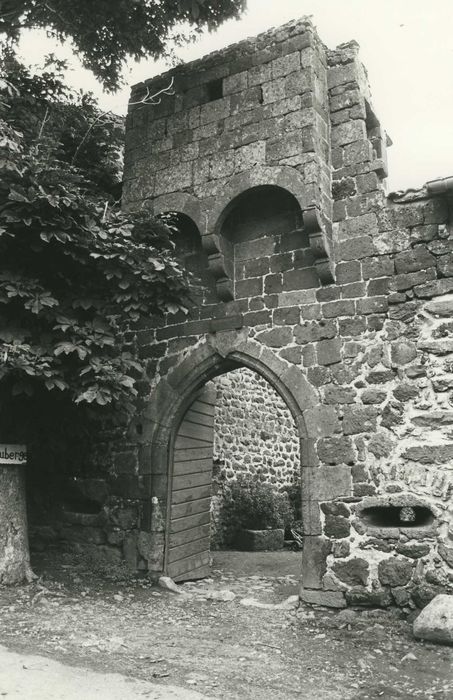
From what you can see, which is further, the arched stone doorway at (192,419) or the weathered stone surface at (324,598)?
the arched stone doorway at (192,419)

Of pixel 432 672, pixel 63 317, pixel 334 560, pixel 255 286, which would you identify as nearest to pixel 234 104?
pixel 255 286

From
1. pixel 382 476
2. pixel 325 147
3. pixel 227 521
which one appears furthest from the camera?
pixel 227 521

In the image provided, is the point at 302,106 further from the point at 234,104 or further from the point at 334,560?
the point at 334,560

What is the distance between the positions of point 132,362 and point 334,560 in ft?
8.43

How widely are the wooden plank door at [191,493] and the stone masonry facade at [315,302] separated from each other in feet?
0.62

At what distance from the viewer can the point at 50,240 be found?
5648mm

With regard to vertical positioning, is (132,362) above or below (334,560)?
above

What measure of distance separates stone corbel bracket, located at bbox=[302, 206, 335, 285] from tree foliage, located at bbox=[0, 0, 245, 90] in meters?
2.62

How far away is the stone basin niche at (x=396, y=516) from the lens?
16.9ft

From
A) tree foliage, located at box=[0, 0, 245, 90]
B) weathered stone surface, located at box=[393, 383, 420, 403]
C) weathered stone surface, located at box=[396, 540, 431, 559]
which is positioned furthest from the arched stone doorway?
tree foliage, located at box=[0, 0, 245, 90]

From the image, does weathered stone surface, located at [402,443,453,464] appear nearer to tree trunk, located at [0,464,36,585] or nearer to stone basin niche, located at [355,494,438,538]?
stone basin niche, located at [355,494,438,538]

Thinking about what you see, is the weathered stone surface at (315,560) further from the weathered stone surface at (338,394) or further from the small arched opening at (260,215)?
the small arched opening at (260,215)

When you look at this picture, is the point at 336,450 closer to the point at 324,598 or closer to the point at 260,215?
the point at 324,598

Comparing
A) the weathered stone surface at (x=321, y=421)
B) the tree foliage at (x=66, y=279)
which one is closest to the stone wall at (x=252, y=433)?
the tree foliage at (x=66, y=279)
